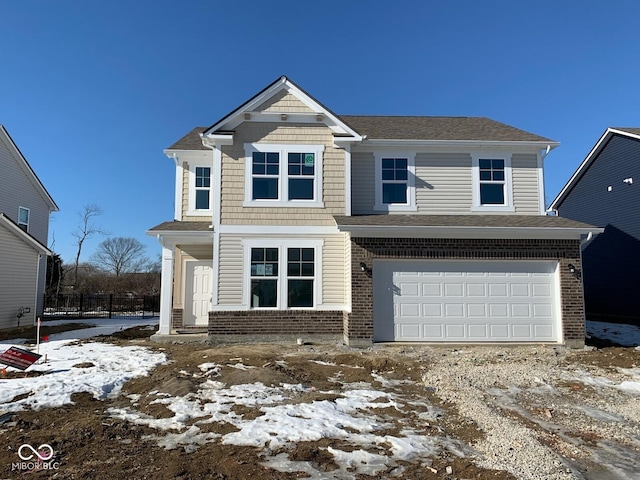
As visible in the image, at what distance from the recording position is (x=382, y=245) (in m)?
11.2

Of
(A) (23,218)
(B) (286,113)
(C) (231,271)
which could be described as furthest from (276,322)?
(A) (23,218)

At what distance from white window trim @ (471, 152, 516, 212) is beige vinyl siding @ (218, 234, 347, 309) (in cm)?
437

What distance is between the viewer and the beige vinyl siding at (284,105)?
12148 mm

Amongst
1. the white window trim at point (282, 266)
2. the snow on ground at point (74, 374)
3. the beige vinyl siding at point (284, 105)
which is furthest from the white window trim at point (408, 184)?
the snow on ground at point (74, 374)

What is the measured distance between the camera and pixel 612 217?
62.6 feet

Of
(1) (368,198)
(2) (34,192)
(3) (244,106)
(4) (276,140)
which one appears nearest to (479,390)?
(1) (368,198)

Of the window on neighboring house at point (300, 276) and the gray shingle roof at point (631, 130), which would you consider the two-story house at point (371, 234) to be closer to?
the window on neighboring house at point (300, 276)

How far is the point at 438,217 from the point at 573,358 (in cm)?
485

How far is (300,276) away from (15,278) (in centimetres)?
1187

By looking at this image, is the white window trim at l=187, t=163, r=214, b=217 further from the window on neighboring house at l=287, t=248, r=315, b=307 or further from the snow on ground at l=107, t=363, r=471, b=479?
the snow on ground at l=107, t=363, r=471, b=479

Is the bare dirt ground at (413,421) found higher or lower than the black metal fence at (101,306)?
lower

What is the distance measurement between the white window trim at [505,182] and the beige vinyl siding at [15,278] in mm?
16394

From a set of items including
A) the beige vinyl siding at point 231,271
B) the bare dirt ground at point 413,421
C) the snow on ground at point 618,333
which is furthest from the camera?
the snow on ground at point 618,333

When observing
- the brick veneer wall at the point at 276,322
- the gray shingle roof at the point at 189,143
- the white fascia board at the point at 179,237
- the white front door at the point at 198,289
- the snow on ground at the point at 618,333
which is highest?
the gray shingle roof at the point at 189,143
